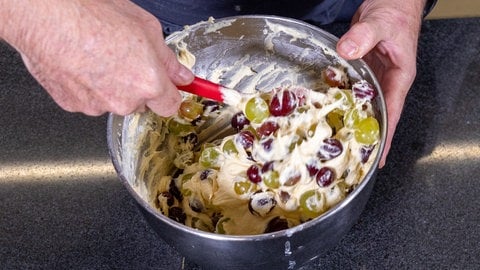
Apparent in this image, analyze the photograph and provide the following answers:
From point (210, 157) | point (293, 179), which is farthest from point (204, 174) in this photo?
point (293, 179)

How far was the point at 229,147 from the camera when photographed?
95cm

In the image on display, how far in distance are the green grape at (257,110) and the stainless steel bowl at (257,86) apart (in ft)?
0.43

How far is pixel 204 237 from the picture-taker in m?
0.77

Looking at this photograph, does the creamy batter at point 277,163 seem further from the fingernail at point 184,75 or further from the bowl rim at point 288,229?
the fingernail at point 184,75

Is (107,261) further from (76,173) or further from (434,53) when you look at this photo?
(434,53)

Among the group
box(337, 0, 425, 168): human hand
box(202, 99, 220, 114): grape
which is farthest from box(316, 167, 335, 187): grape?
box(202, 99, 220, 114): grape

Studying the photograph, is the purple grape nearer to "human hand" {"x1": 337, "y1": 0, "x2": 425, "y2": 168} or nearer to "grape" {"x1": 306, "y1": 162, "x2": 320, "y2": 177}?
"grape" {"x1": 306, "y1": 162, "x2": 320, "y2": 177}

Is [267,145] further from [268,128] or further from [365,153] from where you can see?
[365,153]

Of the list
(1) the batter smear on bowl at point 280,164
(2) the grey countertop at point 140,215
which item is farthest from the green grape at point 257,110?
(2) the grey countertop at point 140,215

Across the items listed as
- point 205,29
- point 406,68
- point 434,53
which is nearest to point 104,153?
point 205,29

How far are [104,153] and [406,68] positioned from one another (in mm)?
513

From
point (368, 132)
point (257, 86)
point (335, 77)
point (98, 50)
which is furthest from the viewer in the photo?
point (257, 86)

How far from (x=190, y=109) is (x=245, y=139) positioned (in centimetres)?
12

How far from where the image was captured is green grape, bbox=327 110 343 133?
3.10 feet
